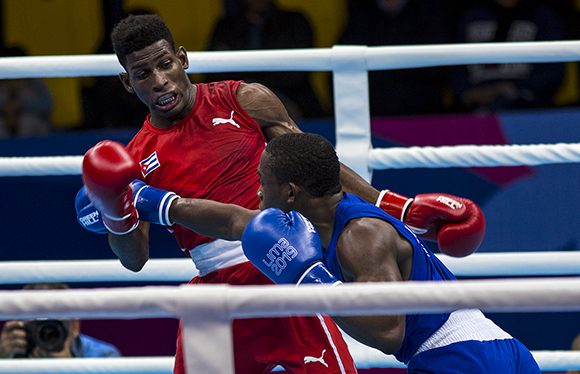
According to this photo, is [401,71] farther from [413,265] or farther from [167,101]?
[413,265]

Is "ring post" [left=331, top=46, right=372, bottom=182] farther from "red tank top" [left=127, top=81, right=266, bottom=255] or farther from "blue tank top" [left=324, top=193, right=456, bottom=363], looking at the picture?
"blue tank top" [left=324, top=193, right=456, bottom=363]

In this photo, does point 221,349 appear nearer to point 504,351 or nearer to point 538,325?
point 504,351

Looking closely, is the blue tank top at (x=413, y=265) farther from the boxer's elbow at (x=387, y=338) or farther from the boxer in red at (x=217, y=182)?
the boxer in red at (x=217, y=182)

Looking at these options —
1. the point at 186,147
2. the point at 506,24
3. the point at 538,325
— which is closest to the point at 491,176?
the point at 538,325

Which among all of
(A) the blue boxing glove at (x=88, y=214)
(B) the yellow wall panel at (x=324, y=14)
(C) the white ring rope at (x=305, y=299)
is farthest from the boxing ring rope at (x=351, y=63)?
(B) the yellow wall panel at (x=324, y=14)

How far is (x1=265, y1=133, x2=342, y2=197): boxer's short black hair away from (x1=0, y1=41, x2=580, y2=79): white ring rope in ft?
2.49

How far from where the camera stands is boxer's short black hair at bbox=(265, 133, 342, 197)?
2.60 metres

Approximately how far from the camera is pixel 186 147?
120 inches

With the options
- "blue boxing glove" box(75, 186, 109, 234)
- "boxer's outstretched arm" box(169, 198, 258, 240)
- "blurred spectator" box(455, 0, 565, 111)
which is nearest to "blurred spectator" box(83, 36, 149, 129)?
"blurred spectator" box(455, 0, 565, 111)

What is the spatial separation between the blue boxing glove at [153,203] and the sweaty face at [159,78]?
0.27m

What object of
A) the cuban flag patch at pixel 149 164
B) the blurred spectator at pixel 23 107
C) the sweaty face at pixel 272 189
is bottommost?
the sweaty face at pixel 272 189

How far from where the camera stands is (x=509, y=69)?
17.4 ft

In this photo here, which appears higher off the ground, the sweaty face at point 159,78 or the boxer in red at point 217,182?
the sweaty face at point 159,78

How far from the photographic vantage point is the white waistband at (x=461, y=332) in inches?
102
